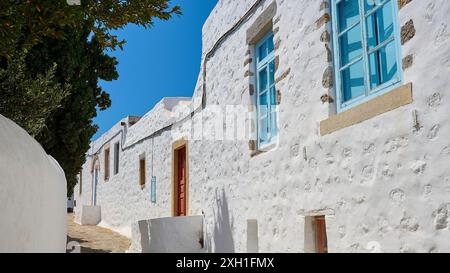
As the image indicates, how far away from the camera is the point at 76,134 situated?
8562mm

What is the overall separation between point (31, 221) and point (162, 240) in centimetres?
535

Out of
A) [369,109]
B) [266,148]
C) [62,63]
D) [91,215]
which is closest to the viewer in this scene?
[369,109]

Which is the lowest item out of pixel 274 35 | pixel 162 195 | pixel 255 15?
pixel 162 195

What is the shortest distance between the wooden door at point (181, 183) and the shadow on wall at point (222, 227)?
9.34 feet

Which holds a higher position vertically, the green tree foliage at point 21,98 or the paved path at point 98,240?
the green tree foliage at point 21,98

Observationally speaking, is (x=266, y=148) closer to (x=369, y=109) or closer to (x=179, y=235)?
(x=369, y=109)

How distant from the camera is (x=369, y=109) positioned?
4.19 metres

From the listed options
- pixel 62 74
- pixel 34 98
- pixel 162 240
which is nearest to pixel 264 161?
pixel 34 98

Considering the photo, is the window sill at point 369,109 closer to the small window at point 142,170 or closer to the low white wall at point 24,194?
the low white wall at point 24,194

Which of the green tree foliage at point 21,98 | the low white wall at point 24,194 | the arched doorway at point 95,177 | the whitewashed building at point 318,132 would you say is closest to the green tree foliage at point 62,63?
the green tree foliage at point 21,98

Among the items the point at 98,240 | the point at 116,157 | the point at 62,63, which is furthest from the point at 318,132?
the point at 116,157

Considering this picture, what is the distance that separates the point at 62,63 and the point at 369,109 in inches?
224

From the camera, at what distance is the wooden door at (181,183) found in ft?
35.9
